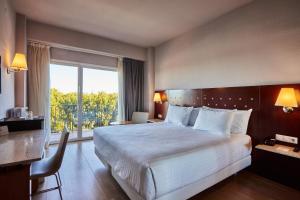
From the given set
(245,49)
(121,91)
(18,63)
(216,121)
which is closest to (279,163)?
(216,121)

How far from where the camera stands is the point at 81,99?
4.45 m

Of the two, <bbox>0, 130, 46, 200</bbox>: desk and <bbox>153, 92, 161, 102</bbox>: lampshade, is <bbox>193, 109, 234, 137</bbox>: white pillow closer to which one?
<bbox>153, 92, 161, 102</bbox>: lampshade

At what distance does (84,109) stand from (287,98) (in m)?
4.41

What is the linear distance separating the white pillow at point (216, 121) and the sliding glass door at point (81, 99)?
9.45 feet

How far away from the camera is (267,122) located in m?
2.56

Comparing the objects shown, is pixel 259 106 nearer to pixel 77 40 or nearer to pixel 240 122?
pixel 240 122

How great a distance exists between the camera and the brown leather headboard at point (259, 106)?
92.3 inches

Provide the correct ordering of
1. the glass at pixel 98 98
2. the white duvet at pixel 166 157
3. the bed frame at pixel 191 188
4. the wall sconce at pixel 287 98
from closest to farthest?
the white duvet at pixel 166 157 < the bed frame at pixel 191 188 < the wall sconce at pixel 287 98 < the glass at pixel 98 98

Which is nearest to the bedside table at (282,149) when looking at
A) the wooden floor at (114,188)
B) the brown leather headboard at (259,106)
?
the brown leather headboard at (259,106)

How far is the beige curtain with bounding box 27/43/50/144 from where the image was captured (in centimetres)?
365

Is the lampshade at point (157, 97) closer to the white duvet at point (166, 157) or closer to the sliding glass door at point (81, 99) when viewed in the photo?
the sliding glass door at point (81, 99)

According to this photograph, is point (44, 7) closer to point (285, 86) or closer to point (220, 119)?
point (220, 119)

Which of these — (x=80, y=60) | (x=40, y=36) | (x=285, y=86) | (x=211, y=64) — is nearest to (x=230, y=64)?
(x=211, y=64)

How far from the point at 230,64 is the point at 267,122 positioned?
120 centimetres
